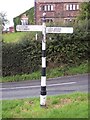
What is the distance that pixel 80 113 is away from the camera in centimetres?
607

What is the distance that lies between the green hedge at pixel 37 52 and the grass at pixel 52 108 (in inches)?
549

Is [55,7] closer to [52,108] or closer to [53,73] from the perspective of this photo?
[53,73]

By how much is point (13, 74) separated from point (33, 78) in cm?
167

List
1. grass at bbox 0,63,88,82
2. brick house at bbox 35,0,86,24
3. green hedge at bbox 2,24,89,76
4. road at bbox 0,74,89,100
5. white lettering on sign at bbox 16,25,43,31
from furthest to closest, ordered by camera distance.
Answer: brick house at bbox 35,0,86,24 → green hedge at bbox 2,24,89,76 → grass at bbox 0,63,88,82 → road at bbox 0,74,89,100 → white lettering on sign at bbox 16,25,43,31

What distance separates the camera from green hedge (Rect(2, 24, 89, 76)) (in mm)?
21656

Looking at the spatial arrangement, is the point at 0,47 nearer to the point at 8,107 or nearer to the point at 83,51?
the point at 83,51

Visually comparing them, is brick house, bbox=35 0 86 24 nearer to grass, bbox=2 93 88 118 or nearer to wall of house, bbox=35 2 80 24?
wall of house, bbox=35 2 80 24

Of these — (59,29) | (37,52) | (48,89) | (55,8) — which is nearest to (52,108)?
(59,29)

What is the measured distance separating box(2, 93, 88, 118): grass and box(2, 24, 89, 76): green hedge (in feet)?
45.8

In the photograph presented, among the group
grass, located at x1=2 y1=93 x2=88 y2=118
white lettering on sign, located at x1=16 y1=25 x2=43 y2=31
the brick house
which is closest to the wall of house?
the brick house

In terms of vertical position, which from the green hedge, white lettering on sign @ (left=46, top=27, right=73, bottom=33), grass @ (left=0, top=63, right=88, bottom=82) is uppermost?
white lettering on sign @ (left=46, top=27, right=73, bottom=33)

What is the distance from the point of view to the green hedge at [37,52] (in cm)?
2166

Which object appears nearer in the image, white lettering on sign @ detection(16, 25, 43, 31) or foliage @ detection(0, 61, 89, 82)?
white lettering on sign @ detection(16, 25, 43, 31)

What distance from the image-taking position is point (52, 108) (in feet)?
22.0
